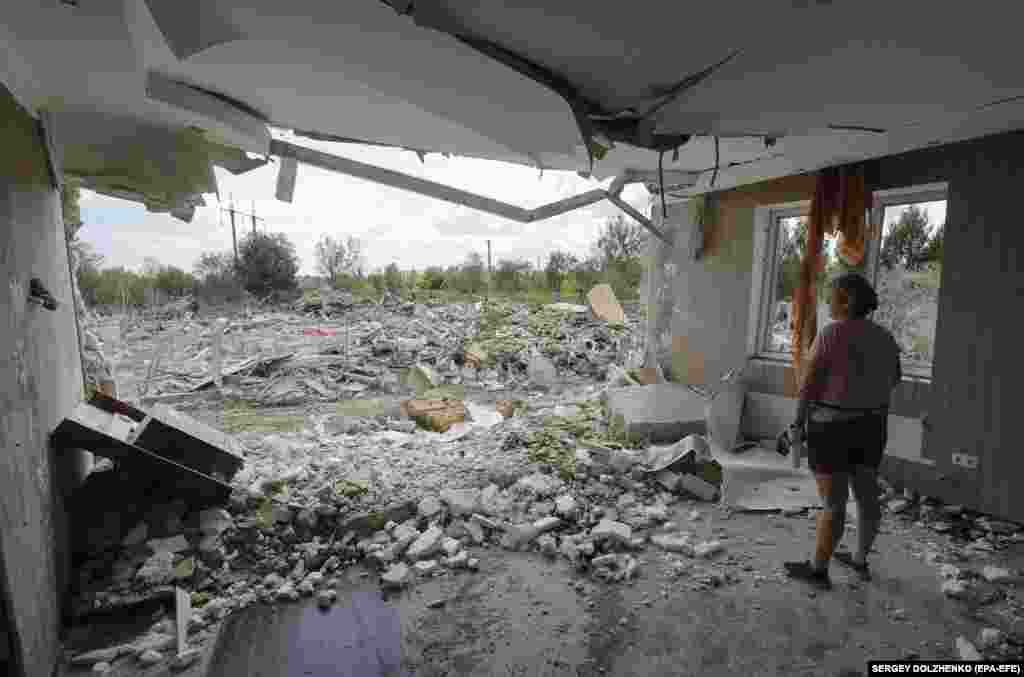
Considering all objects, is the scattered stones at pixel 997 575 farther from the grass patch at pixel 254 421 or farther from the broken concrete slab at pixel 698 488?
the grass patch at pixel 254 421

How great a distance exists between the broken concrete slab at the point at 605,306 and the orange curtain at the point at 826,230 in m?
8.72

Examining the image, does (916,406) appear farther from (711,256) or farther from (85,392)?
(85,392)

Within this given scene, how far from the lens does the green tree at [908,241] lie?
14.0 feet

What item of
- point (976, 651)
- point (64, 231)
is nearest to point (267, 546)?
point (64, 231)

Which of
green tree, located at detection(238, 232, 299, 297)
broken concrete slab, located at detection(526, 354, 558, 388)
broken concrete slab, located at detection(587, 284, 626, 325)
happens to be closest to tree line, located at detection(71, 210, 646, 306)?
green tree, located at detection(238, 232, 299, 297)

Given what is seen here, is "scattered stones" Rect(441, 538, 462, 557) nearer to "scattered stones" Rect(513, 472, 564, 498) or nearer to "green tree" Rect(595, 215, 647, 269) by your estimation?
"scattered stones" Rect(513, 472, 564, 498)

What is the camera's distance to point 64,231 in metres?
3.95

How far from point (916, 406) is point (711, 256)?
2551 mm

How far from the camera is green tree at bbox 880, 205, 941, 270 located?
167 inches

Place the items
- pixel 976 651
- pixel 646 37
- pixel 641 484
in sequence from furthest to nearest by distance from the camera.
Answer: pixel 641 484, pixel 976 651, pixel 646 37

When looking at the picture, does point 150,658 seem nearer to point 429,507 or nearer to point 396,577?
point 396,577

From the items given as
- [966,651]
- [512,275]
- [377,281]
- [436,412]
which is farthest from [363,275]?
[966,651]

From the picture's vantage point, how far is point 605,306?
46.3ft

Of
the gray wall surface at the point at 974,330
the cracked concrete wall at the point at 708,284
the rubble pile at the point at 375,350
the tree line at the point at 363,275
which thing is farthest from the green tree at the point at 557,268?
the gray wall surface at the point at 974,330
